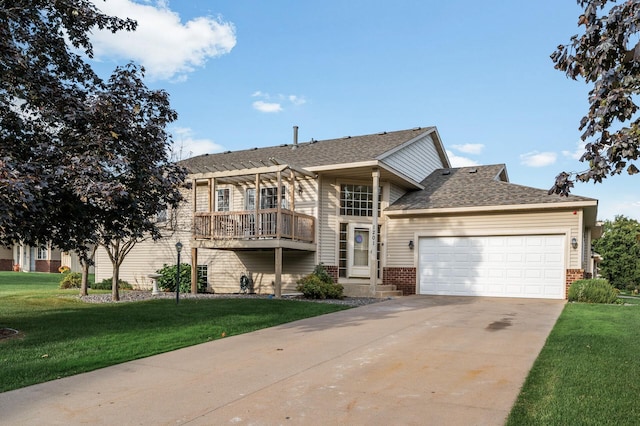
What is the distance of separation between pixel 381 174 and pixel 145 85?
8.75m

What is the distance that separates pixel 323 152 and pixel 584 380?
1330 centimetres

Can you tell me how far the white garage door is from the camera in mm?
14133

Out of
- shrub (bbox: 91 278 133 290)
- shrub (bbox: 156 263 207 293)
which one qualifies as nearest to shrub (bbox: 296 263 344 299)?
shrub (bbox: 156 263 207 293)

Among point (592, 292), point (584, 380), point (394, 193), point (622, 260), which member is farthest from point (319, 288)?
point (622, 260)

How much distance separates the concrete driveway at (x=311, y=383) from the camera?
4.24 m

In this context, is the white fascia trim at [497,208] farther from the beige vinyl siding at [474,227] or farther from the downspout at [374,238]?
the downspout at [374,238]

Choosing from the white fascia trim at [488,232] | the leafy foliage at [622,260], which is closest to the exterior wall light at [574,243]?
the white fascia trim at [488,232]

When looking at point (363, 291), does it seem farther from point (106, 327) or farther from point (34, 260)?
point (34, 260)

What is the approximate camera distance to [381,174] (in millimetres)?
15672

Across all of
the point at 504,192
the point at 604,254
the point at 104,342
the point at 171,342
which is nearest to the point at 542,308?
the point at 504,192

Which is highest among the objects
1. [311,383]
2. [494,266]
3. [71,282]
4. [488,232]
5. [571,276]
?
[488,232]

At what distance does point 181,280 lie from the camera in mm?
17500

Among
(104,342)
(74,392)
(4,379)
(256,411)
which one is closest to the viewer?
(256,411)

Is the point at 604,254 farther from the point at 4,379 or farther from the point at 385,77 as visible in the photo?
the point at 4,379
